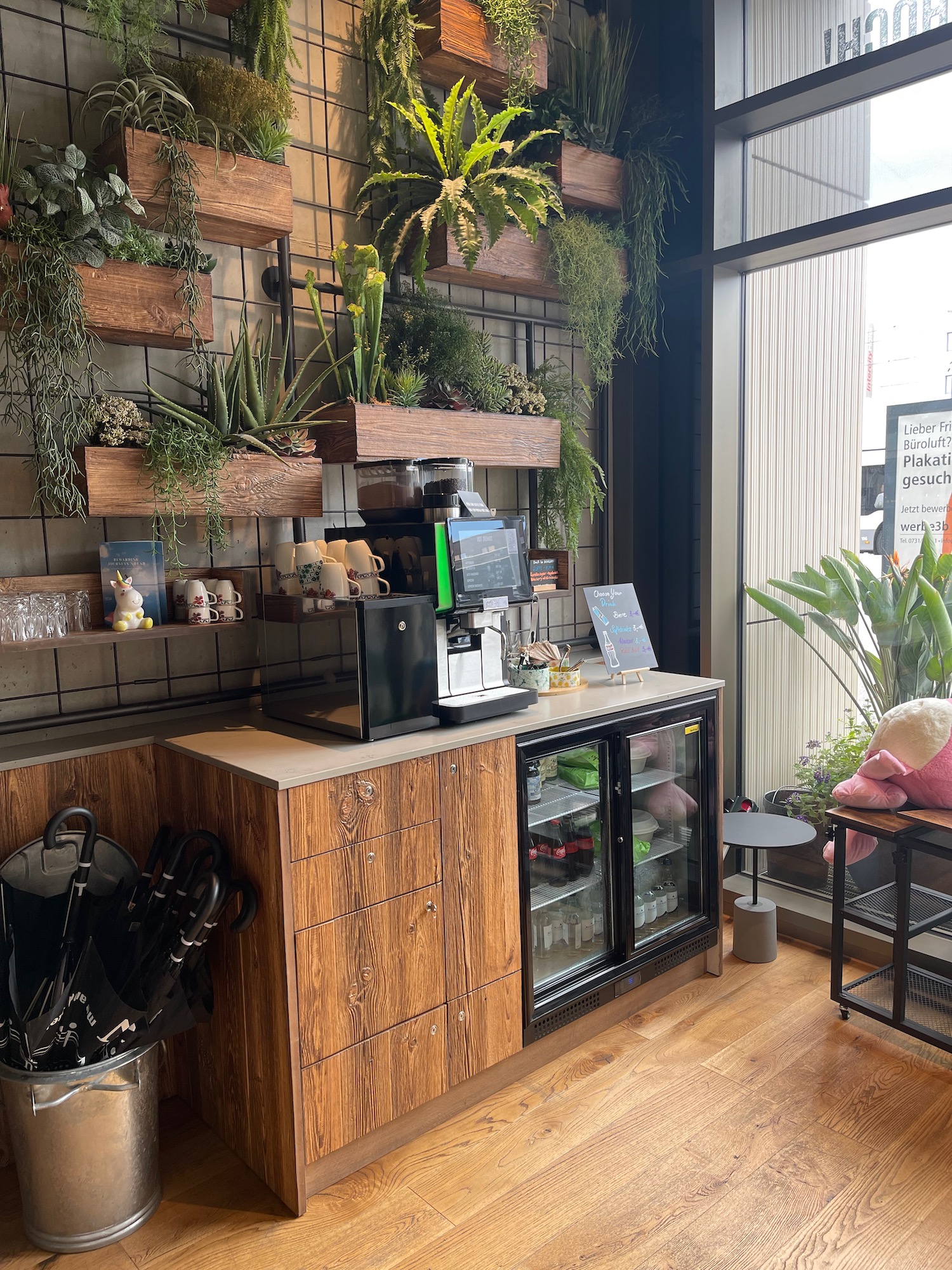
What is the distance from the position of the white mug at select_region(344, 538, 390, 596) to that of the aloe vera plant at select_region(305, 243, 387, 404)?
0.47 metres

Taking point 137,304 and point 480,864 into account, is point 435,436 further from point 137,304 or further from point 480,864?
point 480,864

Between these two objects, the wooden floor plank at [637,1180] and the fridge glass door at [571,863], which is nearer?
the wooden floor plank at [637,1180]

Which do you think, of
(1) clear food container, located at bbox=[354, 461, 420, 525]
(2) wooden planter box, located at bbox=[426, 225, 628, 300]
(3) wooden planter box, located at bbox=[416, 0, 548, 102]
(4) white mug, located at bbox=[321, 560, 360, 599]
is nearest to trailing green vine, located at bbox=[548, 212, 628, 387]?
(2) wooden planter box, located at bbox=[426, 225, 628, 300]

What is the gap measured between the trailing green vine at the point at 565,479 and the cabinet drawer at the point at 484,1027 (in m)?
1.56

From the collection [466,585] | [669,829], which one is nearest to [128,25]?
[466,585]

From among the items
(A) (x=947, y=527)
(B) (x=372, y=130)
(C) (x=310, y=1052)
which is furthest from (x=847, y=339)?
(C) (x=310, y=1052)

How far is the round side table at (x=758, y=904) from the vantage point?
10.1ft

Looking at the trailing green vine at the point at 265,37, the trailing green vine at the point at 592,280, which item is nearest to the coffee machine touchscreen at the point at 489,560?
the trailing green vine at the point at 592,280

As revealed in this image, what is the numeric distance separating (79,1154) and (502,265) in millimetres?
2706

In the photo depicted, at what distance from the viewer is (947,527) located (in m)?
2.96

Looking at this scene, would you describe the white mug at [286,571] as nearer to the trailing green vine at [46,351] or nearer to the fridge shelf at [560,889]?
the trailing green vine at [46,351]

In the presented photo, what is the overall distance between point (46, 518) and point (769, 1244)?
2.37 meters

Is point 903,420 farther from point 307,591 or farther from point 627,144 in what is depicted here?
point 307,591

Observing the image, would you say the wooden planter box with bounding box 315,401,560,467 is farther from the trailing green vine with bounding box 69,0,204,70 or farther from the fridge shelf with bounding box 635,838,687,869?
the fridge shelf with bounding box 635,838,687,869
